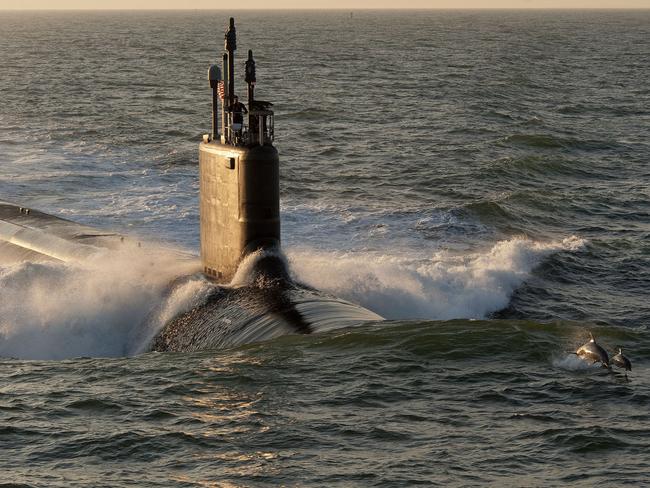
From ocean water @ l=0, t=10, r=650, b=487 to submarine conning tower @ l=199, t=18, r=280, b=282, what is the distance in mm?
1648

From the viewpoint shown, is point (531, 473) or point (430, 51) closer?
point (531, 473)

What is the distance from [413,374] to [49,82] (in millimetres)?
67554

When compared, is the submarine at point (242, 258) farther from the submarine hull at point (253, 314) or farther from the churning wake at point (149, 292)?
the churning wake at point (149, 292)

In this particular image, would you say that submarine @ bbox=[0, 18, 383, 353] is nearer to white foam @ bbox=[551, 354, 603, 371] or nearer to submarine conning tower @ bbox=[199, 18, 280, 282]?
submarine conning tower @ bbox=[199, 18, 280, 282]

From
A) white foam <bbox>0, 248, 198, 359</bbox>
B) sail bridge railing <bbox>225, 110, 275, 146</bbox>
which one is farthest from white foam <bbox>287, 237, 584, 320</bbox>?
white foam <bbox>0, 248, 198, 359</bbox>

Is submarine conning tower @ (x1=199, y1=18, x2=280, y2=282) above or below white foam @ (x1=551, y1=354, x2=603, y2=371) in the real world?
above

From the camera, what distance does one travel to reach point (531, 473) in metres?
16.5

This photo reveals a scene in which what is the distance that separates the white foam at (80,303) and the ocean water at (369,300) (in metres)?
0.07

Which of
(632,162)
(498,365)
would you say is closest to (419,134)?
(632,162)

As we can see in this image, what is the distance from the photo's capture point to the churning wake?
87.9 ft

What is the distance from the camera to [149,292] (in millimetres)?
28516

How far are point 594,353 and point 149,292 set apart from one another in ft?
39.8

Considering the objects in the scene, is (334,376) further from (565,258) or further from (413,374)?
(565,258)

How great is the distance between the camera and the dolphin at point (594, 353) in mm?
20469
